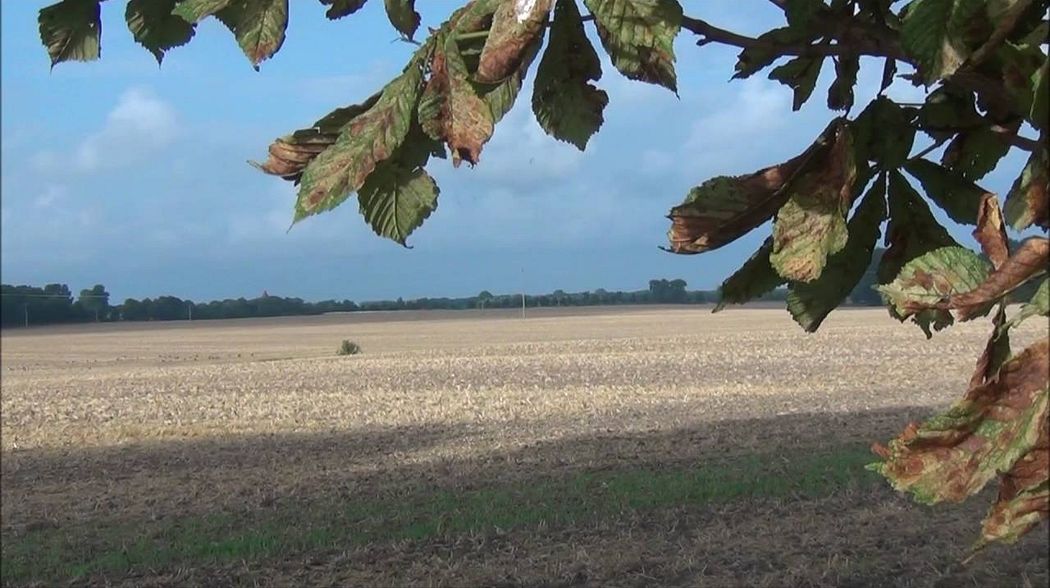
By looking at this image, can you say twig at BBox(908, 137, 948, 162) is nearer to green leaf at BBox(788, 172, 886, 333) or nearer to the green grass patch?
green leaf at BBox(788, 172, 886, 333)

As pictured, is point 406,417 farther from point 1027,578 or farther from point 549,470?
point 1027,578

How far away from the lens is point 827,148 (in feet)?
6.98

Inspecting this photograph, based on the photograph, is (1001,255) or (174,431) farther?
(174,431)

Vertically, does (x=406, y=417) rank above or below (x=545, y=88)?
below

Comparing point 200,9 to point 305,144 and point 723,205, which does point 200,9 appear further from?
point 723,205

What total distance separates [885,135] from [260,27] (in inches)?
46.8

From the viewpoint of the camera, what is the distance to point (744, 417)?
16203 mm

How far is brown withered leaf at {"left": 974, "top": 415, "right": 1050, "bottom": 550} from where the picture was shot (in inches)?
59.8

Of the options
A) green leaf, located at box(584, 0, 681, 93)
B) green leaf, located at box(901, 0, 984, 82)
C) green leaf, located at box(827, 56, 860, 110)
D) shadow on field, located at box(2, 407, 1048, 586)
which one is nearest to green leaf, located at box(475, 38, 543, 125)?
green leaf, located at box(584, 0, 681, 93)

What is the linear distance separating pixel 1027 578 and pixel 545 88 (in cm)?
536

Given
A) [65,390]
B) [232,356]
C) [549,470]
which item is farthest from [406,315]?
[549,470]

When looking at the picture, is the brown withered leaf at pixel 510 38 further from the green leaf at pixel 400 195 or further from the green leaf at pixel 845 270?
the green leaf at pixel 845 270

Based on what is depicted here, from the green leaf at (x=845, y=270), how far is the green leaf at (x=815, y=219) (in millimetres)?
255

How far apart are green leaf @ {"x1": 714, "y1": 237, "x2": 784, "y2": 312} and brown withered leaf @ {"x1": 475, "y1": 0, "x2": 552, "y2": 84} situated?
75 centimetres
